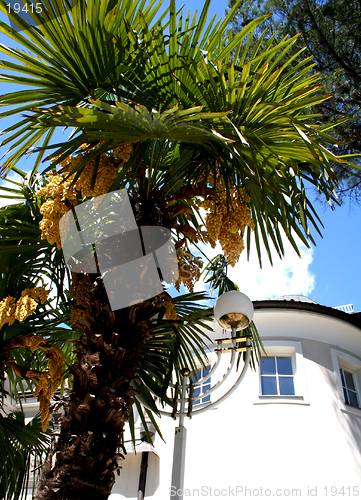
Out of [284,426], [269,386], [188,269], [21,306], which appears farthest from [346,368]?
[21,306]

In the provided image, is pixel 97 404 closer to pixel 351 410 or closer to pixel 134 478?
pixel 134 478

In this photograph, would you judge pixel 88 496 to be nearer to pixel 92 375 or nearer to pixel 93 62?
pixel 92 375

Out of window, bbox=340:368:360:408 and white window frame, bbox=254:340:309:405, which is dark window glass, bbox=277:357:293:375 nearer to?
white window frame, bbox=254:340:309:405

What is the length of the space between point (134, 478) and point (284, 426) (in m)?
3.32

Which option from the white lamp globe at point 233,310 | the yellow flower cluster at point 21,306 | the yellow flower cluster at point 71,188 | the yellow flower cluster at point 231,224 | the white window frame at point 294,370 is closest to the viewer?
the yellow flower cluster at point 71,188

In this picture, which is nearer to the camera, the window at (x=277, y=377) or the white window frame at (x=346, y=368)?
the white window frame at (x=346, y=368)

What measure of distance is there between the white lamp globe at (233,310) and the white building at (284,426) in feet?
18.5

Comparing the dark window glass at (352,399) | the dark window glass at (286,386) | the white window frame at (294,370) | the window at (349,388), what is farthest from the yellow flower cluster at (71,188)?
→ the dark window glass at (352,399)

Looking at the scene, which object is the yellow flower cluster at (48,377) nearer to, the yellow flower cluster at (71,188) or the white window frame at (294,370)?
the yellow flower cluster at (71,188)

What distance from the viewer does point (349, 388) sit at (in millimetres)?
9977

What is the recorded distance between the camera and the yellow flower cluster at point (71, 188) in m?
3.08

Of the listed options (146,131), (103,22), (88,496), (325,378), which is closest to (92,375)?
(88,496)

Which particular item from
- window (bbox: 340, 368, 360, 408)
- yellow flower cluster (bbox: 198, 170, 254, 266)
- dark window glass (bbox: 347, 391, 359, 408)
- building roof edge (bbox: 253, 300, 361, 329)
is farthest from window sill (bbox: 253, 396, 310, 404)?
yellow flower cluster (bbox: 198, 170, 254, 266)

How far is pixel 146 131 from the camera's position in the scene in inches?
110
